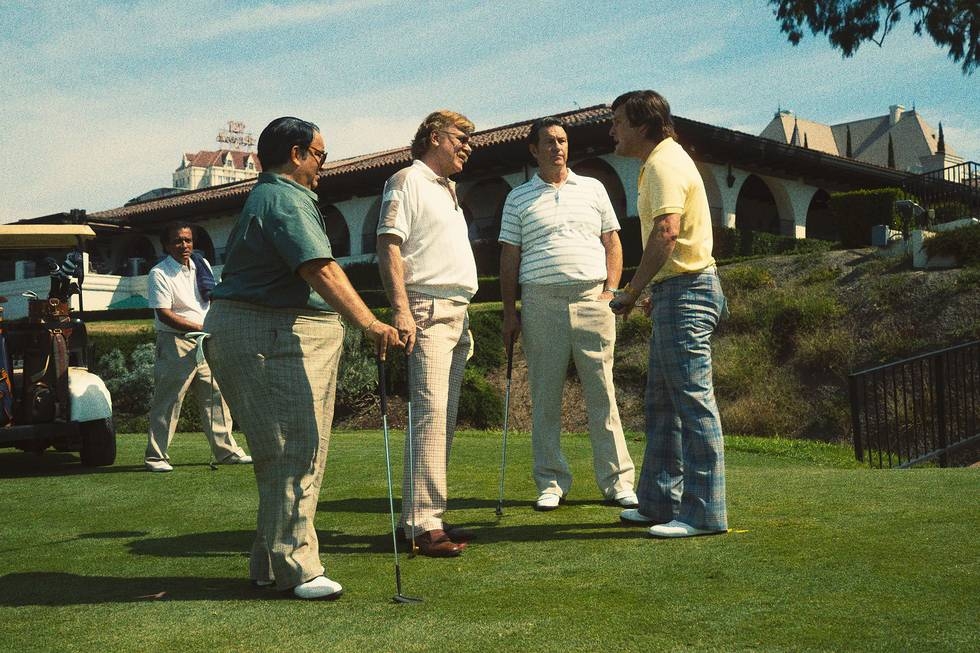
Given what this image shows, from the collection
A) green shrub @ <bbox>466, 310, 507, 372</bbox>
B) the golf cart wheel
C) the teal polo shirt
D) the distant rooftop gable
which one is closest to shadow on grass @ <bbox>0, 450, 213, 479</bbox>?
the golf cart wheel

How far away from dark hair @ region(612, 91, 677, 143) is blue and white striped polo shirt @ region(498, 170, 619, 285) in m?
0.93

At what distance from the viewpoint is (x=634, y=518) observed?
5449mm

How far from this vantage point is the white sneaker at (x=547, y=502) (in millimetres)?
6000

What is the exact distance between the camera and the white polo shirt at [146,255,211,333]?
8.61 m

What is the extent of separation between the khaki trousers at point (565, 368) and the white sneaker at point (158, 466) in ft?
12.9

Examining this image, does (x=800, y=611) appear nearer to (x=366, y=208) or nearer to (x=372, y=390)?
(x=372, y=390)

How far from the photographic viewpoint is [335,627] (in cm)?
368

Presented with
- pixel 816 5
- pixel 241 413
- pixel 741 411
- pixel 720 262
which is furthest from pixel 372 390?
pixel 241 413

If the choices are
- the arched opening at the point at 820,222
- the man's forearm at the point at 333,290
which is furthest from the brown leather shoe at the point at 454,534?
the arched opening at the point at 820,222

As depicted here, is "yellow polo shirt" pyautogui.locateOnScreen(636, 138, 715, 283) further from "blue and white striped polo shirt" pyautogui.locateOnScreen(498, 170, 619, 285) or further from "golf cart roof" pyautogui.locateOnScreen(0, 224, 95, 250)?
"golf cart roof" pyautogui.locateOnScreen(0, 224, 95, 250)

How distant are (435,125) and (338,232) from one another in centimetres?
3041

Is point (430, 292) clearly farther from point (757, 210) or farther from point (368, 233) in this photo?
point (757, 210)

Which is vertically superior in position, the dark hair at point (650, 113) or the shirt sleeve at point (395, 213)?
the dark hair at point (650, 113)

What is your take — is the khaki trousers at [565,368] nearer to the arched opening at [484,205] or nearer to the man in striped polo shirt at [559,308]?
the man in striped polo shirt at [559,308]
